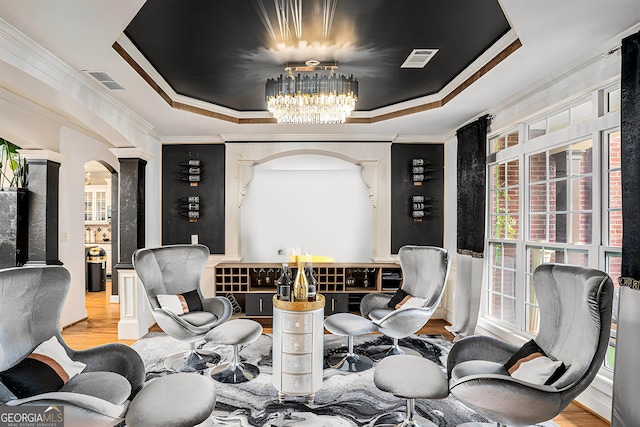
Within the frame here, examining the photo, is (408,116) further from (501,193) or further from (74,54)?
(74,54)

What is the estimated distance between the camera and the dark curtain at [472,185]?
13.7 ft

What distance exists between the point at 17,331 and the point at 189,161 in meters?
3.62

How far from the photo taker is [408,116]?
446cm

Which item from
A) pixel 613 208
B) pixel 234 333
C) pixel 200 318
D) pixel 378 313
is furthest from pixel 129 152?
pixel 613 208

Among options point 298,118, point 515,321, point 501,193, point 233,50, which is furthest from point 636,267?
point 233,50

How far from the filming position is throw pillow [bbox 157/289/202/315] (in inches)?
145

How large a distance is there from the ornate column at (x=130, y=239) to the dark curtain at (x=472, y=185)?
3939 mm

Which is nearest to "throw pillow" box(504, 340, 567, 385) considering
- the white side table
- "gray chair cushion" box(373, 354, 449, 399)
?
"gray chair cushion" box(373, 354, 449, 399)

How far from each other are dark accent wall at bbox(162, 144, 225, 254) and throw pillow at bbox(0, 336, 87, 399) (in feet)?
10.6

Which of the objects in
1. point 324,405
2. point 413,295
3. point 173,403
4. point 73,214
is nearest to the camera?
point 173,403

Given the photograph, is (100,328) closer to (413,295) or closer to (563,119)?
(413,295)

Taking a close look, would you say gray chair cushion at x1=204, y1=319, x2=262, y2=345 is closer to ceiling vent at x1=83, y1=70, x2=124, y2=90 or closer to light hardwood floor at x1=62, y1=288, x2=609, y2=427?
light hardwood floor at x1=62, y1=288, x2=609, y2=427

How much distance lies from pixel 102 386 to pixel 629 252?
3191mm

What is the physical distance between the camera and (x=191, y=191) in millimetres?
5527
